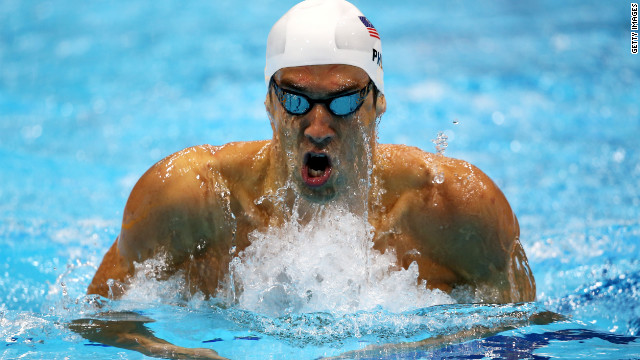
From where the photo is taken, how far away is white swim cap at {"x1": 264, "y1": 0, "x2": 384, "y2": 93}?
2.39 meters

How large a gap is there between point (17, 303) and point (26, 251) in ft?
1.99

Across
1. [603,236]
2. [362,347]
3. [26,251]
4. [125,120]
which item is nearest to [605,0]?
[603,236]

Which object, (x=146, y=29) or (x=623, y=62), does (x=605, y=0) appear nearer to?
(x=623, y=62)

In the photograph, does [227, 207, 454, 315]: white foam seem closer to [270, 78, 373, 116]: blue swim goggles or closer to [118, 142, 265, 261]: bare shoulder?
[118, 142, 265, 261]: bare shoulder

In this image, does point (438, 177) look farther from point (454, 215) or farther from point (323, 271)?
point (323, 271)

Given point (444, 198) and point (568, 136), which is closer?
point (444, 198)

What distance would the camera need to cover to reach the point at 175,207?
8.18 ft

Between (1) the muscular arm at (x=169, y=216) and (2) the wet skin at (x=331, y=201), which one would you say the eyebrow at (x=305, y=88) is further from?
(1) the muscular arm at (x=169, y=216)

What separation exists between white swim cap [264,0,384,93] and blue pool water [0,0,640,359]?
2.53 feet

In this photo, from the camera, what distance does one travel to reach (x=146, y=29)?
24.0 ft

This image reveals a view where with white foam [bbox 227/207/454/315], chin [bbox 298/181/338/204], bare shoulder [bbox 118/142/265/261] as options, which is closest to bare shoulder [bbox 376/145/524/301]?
white foam [bbox 227/207/454/315]

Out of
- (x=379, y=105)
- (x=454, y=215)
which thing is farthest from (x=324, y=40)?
(x=454, y=215)

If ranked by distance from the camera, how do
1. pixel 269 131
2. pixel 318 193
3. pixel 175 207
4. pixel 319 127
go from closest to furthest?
pixel 319 127
pixel 318 193
pixel 175 207
pixel 269 131

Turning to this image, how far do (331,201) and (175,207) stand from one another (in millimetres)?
492
